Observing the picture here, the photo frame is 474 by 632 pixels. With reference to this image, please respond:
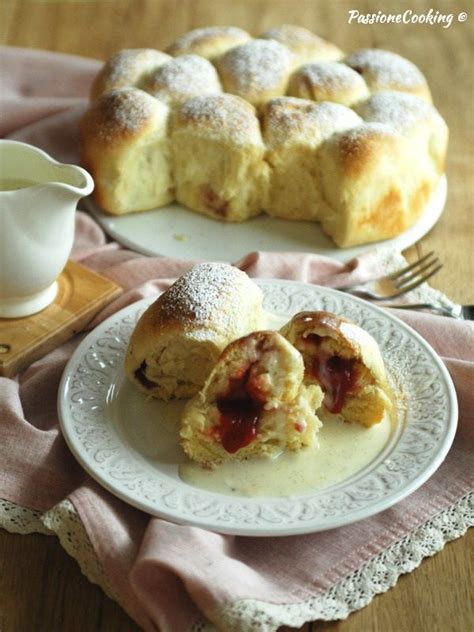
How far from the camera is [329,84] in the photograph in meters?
2.36

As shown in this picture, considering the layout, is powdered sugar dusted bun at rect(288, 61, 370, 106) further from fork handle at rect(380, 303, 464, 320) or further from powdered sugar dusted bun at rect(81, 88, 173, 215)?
fork handle at rect(380, 303, 464, 320)

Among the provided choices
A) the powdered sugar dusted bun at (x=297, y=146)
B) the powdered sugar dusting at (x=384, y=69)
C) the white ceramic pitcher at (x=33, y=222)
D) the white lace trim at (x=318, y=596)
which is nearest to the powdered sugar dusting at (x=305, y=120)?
Answer: the powdered sugar dusted bun at (x=297, y=146)

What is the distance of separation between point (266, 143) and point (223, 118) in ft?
0.38

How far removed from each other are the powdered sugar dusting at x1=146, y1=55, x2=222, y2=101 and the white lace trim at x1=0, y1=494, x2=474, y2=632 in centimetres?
119

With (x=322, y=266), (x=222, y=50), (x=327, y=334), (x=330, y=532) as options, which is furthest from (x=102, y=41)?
(x=330, y=532)

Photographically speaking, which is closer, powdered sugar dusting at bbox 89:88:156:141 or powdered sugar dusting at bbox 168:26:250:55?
powdered sugar dusting at bbox 89:88:156:141

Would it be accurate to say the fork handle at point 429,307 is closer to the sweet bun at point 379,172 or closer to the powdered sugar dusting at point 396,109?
the sweet bun at point 379,172

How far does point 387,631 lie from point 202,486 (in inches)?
14.0

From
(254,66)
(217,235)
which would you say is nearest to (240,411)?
(217,235)

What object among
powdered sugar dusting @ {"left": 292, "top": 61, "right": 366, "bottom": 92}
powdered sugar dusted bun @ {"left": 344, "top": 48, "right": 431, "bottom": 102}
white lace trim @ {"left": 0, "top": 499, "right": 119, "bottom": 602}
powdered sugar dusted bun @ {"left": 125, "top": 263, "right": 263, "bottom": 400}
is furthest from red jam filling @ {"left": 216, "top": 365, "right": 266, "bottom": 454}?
powdered sugar dusted bun @ {"left": 344, "top": 48, "right": 431, "bottom": 102}

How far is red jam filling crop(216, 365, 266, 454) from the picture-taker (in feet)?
4.95

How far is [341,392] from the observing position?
161 centimetres

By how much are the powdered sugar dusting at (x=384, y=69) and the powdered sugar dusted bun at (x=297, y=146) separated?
0.21m

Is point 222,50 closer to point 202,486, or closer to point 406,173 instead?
point 406,173
